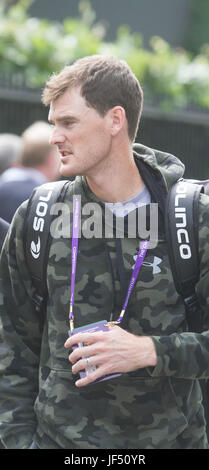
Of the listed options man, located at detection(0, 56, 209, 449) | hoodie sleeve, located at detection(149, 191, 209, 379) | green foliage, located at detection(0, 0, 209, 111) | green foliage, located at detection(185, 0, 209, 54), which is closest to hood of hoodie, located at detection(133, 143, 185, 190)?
man, located at detection(0, 56, 209, 449)

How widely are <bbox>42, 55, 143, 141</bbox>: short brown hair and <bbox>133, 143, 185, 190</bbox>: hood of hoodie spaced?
172 mm

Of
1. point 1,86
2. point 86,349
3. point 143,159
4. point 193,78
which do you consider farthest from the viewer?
point 193,78

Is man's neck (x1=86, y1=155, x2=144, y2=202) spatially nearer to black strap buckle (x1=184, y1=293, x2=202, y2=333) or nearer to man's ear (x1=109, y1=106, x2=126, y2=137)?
man's ear (x1=109, y1=106, x2=126, y2=137)

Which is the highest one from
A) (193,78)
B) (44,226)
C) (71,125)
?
(71,125)

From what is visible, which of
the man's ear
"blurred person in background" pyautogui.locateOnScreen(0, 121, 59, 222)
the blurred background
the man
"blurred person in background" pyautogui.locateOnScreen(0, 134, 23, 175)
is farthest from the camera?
the blurred background

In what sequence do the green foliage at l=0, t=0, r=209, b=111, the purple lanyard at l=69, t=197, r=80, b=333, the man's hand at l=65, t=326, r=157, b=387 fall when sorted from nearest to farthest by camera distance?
1. the man's hand at l=65, t=326, r=157, b=387
2. the purple lanyard at l=69, t=197, r=80, b=333
3. the green foliage at l=0, t=0, r=209, b=111

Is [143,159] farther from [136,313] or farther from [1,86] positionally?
[1,86]

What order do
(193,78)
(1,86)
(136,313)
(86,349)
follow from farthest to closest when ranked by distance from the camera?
(193,78) < (1,86) < (136,313) < (86,349)

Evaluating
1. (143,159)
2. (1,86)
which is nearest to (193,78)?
(1,86)

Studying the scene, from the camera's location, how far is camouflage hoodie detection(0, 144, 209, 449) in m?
3.14

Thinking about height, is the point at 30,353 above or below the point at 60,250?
below

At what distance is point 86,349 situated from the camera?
117 inches

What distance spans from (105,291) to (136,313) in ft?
0.44

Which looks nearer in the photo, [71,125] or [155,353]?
[155,353]
